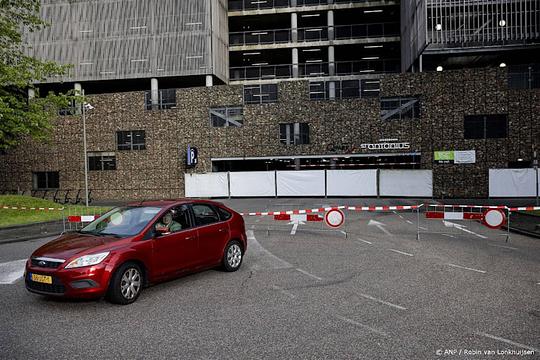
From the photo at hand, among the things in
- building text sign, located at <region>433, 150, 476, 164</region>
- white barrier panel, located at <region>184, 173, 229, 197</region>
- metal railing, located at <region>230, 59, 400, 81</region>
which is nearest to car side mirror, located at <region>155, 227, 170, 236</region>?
white barrier panel, located at <region>184, 173, 229, 197</region>

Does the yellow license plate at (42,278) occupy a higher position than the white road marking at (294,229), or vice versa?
the yellow license plate at (42,278)

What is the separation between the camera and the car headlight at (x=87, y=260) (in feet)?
19.5

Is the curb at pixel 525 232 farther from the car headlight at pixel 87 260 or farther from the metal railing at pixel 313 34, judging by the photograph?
the metal railing at pixel 313 34

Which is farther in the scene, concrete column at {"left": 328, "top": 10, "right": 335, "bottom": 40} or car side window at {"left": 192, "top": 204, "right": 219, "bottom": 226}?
concrete column at {"left": 328, "top": 10, "right": 335, "bottom": 40}

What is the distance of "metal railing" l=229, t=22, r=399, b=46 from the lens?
1542 inches

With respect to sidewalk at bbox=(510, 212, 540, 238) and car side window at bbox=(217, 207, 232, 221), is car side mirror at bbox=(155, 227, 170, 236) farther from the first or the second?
sidewalk at bbox=(510, 212, 540, 238)

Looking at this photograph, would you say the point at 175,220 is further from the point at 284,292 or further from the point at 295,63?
the point at 295,63

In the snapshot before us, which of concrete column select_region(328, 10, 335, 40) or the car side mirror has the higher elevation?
concrete column select_region(328, 10, 335, 40)

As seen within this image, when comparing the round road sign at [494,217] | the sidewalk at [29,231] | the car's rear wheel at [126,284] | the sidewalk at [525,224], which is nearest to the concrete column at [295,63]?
the sidewalk at [525,224]

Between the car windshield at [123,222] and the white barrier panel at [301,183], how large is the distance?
869 inches

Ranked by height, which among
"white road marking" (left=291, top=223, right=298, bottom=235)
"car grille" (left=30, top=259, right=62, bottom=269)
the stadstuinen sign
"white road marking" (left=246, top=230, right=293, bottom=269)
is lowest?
"white road marking" (left=291, top=223, right=298, bottom=235)

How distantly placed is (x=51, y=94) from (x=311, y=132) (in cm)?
1720

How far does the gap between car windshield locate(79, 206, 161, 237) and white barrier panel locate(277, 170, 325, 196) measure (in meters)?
22.1

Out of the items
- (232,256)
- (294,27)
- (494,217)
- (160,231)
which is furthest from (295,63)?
(160,231)
